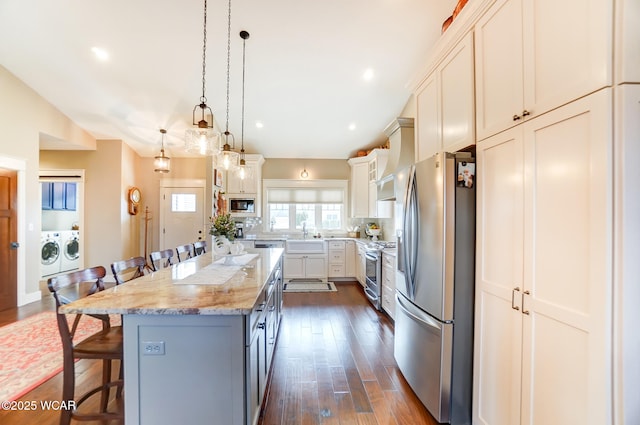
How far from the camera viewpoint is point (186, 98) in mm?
4062

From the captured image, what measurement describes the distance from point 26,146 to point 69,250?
262 cm

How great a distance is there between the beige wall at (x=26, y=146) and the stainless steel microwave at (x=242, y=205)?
303 cm

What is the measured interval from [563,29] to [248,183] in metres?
5.10

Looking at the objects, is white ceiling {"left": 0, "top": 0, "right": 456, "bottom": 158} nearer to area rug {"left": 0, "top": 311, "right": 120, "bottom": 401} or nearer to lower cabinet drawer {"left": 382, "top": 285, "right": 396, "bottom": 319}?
lower cabinet drawer {"left": 382, "top": 285, "right": 396, "bottom": 319}

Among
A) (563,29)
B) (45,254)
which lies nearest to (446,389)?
(563,29)

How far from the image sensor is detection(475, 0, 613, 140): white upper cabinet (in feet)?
3.26

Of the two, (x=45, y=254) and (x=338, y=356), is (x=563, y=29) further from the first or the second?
(x=45, y=254)

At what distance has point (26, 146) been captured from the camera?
3.93m

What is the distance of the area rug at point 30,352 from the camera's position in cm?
209

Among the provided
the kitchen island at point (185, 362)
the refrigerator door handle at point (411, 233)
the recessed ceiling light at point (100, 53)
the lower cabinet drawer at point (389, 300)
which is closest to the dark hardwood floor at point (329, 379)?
the lower cabinet drawer at point (389, 300)

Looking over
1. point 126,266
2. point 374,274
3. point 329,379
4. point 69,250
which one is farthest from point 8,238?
point 374,274

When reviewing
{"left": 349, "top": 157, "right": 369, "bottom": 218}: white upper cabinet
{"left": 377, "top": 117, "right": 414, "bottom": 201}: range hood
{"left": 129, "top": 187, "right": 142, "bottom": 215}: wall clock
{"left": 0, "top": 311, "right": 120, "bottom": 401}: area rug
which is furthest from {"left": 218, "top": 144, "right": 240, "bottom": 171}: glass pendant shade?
{"left": 129, "top": 187, "right": 142, "bottom": 215}: wall clock

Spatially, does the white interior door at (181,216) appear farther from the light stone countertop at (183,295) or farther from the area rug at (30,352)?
the light stone countertop at (183,295)

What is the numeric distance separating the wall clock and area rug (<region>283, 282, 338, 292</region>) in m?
3.79
